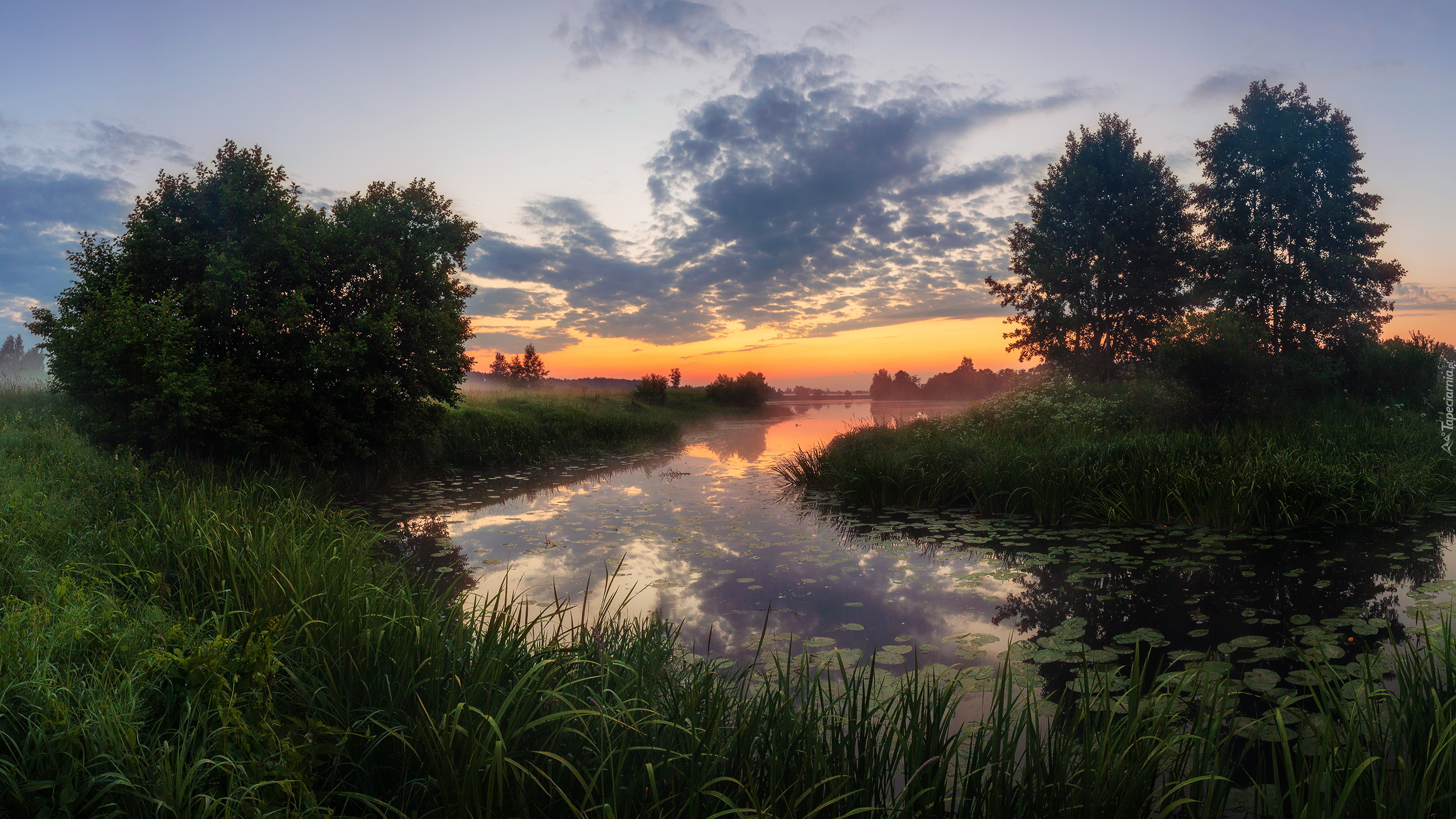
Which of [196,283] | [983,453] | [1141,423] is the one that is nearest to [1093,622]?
[983,453]

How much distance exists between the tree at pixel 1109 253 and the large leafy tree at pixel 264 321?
22.7 metres

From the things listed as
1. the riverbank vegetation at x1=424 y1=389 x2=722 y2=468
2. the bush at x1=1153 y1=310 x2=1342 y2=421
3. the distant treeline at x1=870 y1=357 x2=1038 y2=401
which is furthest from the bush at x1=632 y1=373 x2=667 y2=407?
the bush at x1=1153 y1=310 x2=1342 y2=421

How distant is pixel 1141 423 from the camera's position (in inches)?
563

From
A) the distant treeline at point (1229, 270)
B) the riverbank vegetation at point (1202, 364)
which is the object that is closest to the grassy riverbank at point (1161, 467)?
the riverbank vegetation at point (1202, 364)

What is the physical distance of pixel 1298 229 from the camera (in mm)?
20719

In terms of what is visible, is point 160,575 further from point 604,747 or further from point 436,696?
point 604,747

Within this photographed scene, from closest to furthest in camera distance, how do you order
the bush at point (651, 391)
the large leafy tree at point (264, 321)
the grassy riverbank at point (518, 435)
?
the large leafy tree at point (264, 321), the grassy riverbank at point (518, 435), the bush at point (651, 391)

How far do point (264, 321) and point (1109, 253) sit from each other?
26.9 metres

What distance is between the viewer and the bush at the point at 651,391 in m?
36.8

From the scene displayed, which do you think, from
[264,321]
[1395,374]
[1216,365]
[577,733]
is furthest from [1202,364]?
[264,321]

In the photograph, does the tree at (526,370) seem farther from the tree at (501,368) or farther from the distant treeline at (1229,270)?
the distant treeline at (1229,270)

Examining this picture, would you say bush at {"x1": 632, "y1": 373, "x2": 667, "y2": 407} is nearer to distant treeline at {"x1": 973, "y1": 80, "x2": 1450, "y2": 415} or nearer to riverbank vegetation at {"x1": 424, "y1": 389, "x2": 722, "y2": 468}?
riverbank vegetation at {"x1": 424, "y1": 389, "x2": 722, "y2": 468}

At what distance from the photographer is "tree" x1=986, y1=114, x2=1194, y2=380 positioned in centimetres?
2502

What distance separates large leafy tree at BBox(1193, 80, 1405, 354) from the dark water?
1625 cm
